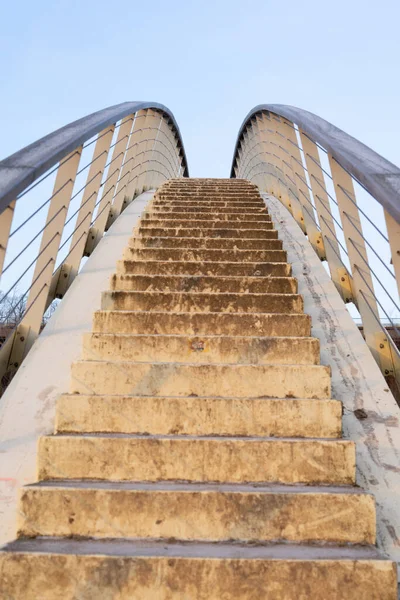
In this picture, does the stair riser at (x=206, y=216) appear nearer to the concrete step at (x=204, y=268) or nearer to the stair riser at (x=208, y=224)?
the stair riser at (x=208, y=224)

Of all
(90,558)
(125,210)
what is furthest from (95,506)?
(125,210)

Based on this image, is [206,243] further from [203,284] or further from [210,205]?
[210,205]

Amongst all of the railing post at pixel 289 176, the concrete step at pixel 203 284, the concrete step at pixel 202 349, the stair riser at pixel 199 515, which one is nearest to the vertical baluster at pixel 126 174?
the railing post at pixel 289 176

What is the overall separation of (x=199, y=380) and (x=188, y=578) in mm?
986

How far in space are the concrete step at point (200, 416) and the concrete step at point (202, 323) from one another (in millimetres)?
682

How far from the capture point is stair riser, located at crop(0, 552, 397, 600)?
1.62 m

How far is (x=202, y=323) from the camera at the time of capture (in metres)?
2.90

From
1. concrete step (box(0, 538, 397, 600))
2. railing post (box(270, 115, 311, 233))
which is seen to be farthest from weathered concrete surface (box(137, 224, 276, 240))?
concrete step (box(0, 538, 397, 600))

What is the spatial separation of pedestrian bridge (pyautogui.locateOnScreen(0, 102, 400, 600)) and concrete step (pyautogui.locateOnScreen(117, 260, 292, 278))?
1cm

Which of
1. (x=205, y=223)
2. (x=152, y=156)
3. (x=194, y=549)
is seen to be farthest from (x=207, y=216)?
(x=152, y=156)

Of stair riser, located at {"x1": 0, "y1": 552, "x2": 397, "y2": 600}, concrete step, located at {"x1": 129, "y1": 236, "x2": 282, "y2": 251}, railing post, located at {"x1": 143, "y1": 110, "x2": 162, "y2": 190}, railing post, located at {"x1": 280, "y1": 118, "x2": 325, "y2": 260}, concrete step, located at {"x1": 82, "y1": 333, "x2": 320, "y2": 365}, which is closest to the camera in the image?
stair riser, located at {"x1": 0, "y1": 552, "x2": 397, "y2": 600}

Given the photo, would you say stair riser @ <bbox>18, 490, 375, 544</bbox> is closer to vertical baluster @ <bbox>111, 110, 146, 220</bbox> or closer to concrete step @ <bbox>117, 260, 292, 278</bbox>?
concrete step @ <bbox>117, 260, 292, 278</bbox>

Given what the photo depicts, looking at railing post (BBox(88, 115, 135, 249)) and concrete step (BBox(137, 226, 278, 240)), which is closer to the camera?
concrete step (BBox(137, 226, 278, 240))

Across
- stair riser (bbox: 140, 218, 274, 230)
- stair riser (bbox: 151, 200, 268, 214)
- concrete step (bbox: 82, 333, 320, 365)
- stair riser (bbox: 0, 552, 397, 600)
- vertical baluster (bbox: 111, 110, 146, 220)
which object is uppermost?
vertical baluster (bbox: 111, 110, 146, 220)
